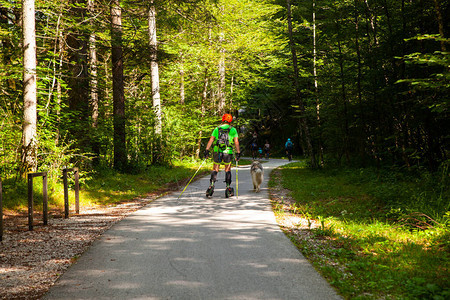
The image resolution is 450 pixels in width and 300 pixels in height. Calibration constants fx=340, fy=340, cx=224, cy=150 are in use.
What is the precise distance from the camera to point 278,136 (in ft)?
143

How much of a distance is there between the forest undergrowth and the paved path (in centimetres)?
39

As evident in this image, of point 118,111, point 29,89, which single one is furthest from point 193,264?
point 118,111

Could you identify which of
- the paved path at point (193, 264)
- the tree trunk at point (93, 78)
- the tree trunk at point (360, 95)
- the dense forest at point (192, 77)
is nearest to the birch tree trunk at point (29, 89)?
the dense forest at point (192, 77)

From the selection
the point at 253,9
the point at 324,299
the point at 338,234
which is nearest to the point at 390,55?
the point at 338,234

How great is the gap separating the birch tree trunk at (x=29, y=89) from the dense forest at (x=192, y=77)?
26mm

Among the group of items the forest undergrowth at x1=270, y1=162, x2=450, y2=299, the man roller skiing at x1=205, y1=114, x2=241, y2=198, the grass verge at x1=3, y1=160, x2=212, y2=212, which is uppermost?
the man roller skiing at x1=205, y1=114, x2=241, y2=198

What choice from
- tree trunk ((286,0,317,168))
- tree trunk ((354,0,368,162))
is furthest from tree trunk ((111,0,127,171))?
tree trunk ((354,0,368,162))

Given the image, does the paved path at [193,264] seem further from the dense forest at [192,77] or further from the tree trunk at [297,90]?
the tree trunk at [297,90]

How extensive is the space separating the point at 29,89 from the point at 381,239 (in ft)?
29.5

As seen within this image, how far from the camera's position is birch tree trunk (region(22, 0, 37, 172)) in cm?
884

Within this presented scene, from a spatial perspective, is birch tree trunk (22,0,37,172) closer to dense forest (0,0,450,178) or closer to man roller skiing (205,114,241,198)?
dense forest (0,0,450,178)

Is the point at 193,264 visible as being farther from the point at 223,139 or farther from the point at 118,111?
the point at 118,111

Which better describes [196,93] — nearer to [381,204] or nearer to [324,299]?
[381,204]

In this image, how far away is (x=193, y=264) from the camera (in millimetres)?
4449
